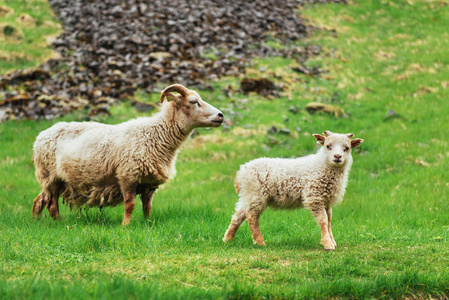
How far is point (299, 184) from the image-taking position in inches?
309

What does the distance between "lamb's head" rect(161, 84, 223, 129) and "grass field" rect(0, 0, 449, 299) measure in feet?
6.73

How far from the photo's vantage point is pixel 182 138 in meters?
9.74

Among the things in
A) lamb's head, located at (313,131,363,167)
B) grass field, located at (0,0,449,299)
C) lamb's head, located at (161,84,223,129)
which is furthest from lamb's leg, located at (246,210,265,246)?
lamb's head, located at (161,84,223,129)

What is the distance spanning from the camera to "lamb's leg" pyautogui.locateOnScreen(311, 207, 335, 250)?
292 inches

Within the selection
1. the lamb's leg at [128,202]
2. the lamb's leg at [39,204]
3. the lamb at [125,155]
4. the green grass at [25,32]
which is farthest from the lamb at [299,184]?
the green grass at [25,32]

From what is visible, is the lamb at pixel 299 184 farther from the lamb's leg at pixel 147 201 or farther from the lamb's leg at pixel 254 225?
the lamb's leg at pixel 147 201

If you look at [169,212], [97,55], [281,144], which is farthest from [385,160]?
[97,55]

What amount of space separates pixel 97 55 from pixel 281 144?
34.1 ft

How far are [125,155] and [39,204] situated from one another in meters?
2.65

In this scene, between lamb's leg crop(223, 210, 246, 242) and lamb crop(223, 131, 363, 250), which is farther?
lamb's leg crop(223, 210, 246, 242)

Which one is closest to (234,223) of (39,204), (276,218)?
(276,218)

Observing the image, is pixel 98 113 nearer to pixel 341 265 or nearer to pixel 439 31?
pixel 341 265

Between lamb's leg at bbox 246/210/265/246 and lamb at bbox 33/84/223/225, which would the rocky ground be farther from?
lamb's leg at bbox 246/210/265/246

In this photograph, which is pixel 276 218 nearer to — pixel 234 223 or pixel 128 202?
pixel 234 223
